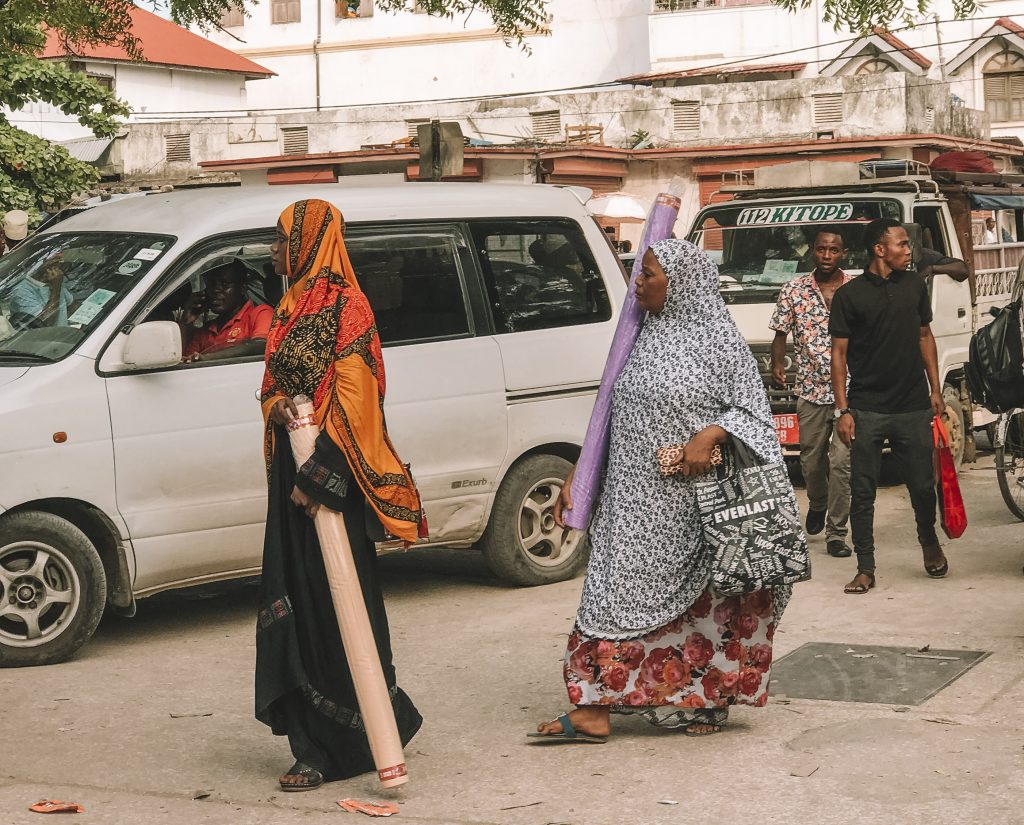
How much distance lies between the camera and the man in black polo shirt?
8.08 m

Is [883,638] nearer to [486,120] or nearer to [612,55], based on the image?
[486,120]

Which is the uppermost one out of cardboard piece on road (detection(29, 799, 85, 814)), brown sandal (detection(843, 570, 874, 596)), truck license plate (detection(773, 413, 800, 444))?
truck license plate (detection(773, 413, 800, 444))

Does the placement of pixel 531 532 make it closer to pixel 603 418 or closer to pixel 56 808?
pixel 603 418

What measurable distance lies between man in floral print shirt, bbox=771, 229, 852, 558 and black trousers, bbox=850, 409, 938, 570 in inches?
40.8

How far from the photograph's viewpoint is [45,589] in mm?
6906

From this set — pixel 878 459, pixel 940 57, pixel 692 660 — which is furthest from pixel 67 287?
pixel 940 57

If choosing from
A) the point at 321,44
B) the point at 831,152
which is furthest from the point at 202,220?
the point at 321,44

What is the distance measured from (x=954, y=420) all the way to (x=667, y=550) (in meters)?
7.25

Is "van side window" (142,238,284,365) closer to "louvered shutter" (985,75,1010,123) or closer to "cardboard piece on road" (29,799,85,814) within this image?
"cardboard piece on road" (29,799,85,814)

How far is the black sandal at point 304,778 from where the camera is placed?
5109 mm

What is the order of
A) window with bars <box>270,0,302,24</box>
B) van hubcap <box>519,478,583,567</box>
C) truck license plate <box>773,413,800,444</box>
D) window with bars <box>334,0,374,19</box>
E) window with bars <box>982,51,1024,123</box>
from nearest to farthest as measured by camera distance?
van hubcap <box>519,478,583,567</box> < truck license plate <box>773,413,800,444</box> < window with bars <box>982,51,1024,123</box> < window with bars <box>334,0,374,19</box> < window with bars <box>270,0,302,24</box>

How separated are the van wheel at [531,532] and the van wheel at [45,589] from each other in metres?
2.26

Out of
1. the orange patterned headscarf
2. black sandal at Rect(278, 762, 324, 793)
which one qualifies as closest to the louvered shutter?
the orange patterned headscarf

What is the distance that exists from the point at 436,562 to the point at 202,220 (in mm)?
3033
